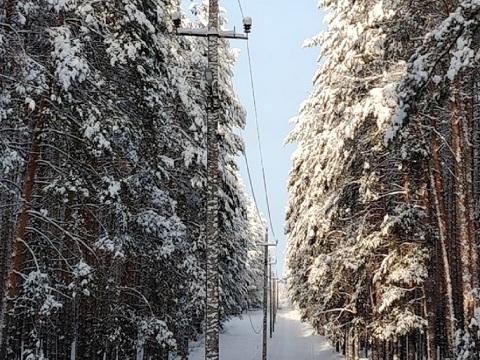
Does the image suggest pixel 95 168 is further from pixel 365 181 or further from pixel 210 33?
pixel 365 181

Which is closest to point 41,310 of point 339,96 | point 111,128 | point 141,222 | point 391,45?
point 111,128


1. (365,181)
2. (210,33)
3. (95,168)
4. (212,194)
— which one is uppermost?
(210,33)

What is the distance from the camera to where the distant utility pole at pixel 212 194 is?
8.91 m

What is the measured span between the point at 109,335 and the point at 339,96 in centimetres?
960

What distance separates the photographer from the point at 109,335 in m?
12.4

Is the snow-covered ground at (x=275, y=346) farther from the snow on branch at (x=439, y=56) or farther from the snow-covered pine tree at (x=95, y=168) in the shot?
the snow on branch at (x=439, y=56)

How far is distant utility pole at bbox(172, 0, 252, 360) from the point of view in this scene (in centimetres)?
891

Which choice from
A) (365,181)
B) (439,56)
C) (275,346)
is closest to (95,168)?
(439,56)

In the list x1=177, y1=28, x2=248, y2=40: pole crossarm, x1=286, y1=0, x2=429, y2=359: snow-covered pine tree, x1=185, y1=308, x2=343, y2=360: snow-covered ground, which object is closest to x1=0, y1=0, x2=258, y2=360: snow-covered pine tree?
x1=177, y1=28, x2=248, y2=40: pole crossarm

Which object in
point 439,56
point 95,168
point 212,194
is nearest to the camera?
point 439,56

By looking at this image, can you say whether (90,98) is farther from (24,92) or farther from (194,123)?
(194,123)

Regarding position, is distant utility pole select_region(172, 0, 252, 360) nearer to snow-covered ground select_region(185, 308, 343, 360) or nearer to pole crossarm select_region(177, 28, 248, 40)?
pole crossarm select_region(177, 28, 248, 40)

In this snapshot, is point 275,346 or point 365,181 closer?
point 365,181

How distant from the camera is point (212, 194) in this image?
9.36 m
